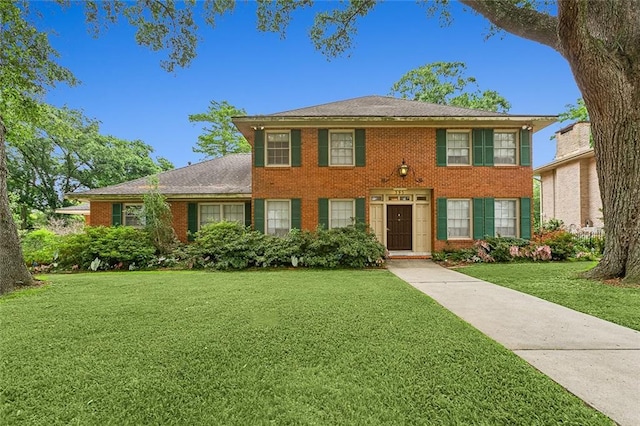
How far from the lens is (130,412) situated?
6.48 feet

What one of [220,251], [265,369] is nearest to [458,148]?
[220,251]

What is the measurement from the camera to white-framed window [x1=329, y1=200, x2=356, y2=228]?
10.9 metres

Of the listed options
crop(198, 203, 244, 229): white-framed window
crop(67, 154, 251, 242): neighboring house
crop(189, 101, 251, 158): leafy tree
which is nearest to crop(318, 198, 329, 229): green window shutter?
crop(67, 154, 251, 242): neighboring house

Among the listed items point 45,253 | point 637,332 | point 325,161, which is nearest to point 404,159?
point 325,161

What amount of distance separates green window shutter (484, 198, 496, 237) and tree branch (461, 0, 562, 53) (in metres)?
4.81

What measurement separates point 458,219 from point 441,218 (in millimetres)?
688

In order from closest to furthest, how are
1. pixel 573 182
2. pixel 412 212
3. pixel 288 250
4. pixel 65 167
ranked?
1. pixel 288 250
2. pixel 412 212
3. pixel 573 182
4. pixel 65 167

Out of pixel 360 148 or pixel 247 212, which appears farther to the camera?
pixel 247 212

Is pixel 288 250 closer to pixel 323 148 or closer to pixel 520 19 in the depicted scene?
pixel 323 148

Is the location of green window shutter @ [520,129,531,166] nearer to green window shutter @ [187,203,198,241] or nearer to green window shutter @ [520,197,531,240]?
green window shutter @ [520,197,531,240]

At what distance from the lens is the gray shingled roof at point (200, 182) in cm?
1180

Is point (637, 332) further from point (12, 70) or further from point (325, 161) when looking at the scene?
point (12, 70)

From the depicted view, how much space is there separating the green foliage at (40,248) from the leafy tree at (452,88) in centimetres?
2248

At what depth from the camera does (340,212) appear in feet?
35.9
